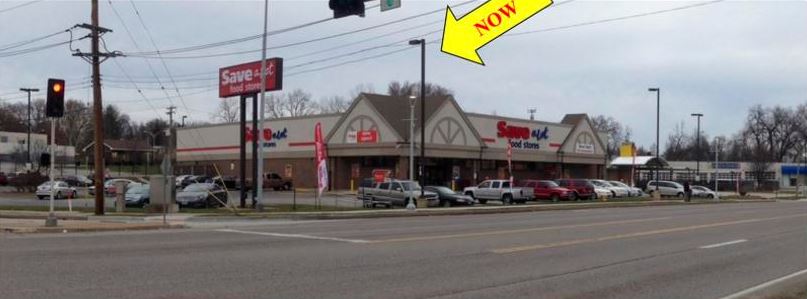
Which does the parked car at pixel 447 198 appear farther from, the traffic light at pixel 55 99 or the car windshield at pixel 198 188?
the traffic light at pixel 55 99

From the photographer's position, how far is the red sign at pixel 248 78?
109 feet

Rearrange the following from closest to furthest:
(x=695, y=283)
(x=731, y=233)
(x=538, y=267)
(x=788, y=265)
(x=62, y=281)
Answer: (x=62, y=281) < (x=695, y=283) < (x=538, y=267) < (x=788, y=265) < (x=731, y=233)

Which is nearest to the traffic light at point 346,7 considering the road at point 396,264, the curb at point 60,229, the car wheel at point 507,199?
the road at point 396,264

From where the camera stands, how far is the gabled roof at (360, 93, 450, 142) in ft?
191

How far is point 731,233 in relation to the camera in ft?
67.1

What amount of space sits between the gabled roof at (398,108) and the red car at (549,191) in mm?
12496

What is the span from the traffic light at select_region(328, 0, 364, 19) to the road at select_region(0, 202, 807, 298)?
4.37 metres

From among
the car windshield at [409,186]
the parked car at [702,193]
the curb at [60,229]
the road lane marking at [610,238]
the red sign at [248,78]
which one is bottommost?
the parked car at [702,193]

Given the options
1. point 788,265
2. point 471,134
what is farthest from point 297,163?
point 788,265

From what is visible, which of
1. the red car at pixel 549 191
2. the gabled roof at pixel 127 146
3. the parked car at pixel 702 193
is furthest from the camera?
the gabled roof at pixel 127 146

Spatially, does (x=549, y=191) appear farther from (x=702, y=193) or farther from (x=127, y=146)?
(x=127, y=146)

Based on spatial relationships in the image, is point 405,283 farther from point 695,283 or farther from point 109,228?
point 109,228

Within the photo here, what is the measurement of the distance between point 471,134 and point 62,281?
178ft

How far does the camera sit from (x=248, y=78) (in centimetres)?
3522
